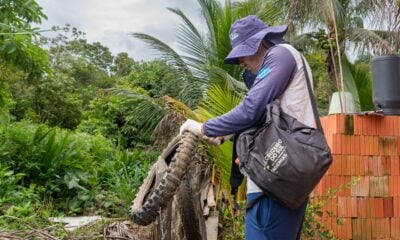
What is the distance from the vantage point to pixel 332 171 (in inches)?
144

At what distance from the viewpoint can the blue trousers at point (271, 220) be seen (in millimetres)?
1883

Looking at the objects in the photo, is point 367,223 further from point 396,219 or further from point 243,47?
point 243,47

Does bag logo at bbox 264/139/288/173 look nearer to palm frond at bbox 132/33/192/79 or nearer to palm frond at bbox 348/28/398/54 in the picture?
palm frond at bbox 348/28/398/54

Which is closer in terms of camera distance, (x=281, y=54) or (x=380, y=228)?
(x=281, y=54)

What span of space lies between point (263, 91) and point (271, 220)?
0.51 m

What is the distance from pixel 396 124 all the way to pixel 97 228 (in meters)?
2.75

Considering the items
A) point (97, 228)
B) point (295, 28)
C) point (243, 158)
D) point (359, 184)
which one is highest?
point (295, 28)

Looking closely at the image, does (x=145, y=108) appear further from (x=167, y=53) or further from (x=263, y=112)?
(x=263, y=112)

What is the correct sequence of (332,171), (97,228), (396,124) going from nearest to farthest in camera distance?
(332,171) < (396,124) < (97,228)

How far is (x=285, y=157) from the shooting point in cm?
175

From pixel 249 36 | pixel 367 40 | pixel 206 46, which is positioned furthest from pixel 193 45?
pixel 249 36

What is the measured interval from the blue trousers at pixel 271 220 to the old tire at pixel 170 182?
0.33 m

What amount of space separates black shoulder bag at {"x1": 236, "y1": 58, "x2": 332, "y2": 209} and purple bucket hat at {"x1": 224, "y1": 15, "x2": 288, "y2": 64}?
302 mm

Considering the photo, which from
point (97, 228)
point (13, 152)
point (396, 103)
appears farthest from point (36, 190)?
point (396, 103)
